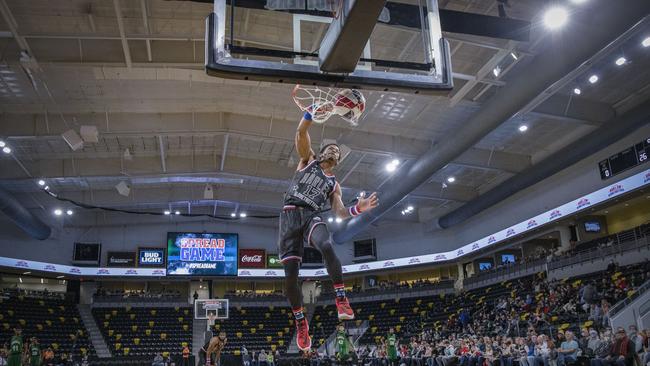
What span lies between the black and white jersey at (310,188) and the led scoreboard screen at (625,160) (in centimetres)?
1742

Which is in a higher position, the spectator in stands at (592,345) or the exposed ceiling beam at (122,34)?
the exposed ceiling beam at (122,34)

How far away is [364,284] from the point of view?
38125 millimetres

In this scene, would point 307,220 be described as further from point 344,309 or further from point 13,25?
point 13,25

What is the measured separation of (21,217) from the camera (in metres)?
24.7

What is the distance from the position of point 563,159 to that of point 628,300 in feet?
25.1

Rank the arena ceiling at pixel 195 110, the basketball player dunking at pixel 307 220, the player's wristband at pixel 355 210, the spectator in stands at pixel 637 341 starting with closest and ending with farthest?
the basketball player dunking at pixel 307 220 < the player's wristband at pixel 355 210 < the spectator in stands at pixel 637 341 < the arena ceiling at pixel 195 110

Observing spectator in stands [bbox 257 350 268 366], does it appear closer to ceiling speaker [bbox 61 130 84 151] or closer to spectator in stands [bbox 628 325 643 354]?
ceiling speaker [bbox 61 130 84 151]

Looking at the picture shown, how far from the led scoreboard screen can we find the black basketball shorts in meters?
17.6

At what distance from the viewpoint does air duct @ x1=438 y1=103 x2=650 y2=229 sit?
60.2 ft

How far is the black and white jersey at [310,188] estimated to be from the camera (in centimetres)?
442

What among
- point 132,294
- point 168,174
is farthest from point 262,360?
point 132,294

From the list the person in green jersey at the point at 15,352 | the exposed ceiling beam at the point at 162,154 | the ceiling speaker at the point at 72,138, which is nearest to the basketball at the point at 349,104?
the person in green jersey at the point at 15,352

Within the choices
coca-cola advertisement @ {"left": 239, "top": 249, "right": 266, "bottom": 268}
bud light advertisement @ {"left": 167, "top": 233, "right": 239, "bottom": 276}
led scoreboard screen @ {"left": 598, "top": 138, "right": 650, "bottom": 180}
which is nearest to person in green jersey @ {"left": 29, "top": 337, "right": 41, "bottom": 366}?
bud light advertisement @ {"left": 167, "top": 233, "right": 239, "bottom": 276}

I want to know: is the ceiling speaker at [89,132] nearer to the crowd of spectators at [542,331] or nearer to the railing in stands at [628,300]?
the crowd of spectators at [542,331]
